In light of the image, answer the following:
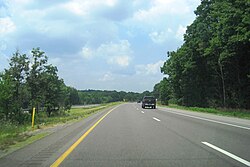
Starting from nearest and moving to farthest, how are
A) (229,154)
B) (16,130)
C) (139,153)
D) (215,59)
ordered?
1. (229,154)
2. (139,153)
3. (16,130)
4. (215,59)

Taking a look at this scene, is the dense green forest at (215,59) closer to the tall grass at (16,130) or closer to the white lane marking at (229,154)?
the tall grass at (16,130)

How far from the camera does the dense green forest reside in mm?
37044

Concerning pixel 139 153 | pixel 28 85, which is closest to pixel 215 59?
pixel 28 85

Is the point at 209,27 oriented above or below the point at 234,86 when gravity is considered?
above

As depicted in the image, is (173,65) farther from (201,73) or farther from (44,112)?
(44,112)

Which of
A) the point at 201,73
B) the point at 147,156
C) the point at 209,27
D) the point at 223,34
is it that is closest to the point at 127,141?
the point at 147,156

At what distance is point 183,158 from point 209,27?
46.8 m

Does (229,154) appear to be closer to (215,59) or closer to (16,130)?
(16,130)

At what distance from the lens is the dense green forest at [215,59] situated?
37.0 meters

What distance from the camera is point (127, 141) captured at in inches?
453

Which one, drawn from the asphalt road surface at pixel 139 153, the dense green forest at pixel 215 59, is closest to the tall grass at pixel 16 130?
the asphalt road surface at pixel 139 153

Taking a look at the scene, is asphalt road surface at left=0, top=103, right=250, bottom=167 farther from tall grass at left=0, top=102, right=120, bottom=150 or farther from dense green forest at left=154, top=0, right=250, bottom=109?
dense green forest at left=154, top=0, right=250, bottom=109

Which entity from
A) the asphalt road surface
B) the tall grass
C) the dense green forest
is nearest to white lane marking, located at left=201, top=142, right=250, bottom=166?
the asphalt road surface

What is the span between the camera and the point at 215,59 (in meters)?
53.2
